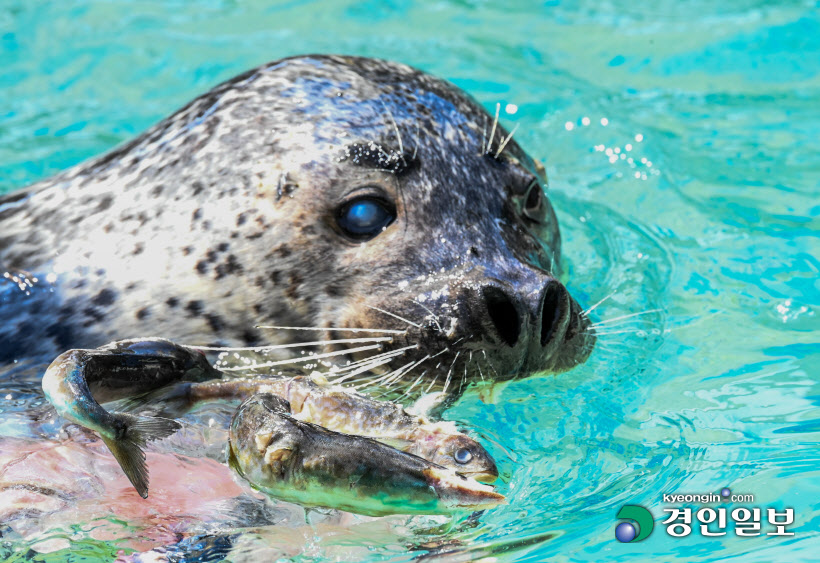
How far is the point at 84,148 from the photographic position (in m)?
6.71

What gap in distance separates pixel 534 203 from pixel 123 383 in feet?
6.09

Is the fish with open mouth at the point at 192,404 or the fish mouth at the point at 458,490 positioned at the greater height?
the fish with open mouth at the point at 192,404

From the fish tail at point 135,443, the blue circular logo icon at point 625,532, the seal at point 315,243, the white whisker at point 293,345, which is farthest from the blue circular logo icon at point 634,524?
the fish tail at point 135,443

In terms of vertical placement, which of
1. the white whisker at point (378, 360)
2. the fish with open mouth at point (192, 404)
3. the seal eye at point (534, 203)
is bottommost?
the white whisker at point (378, 360)

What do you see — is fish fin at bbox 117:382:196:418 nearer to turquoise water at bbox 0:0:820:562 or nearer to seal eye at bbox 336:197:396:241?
turquoise water at bbox 0:0:820:562

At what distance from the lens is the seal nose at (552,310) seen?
3.35 meters

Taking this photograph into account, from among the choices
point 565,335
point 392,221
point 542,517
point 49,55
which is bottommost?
point 542,517

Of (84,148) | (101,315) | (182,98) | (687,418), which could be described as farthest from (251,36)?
(687,418)

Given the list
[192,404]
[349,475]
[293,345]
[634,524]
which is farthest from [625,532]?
[192,404]

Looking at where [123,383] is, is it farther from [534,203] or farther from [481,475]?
[534,203]

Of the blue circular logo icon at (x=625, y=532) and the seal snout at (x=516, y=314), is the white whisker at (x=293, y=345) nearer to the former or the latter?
the seal snout at (x=516, y=314)

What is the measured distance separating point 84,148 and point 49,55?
5.73 ft

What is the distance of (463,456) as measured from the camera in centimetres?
256

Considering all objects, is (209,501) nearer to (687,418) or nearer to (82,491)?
(82,491)
